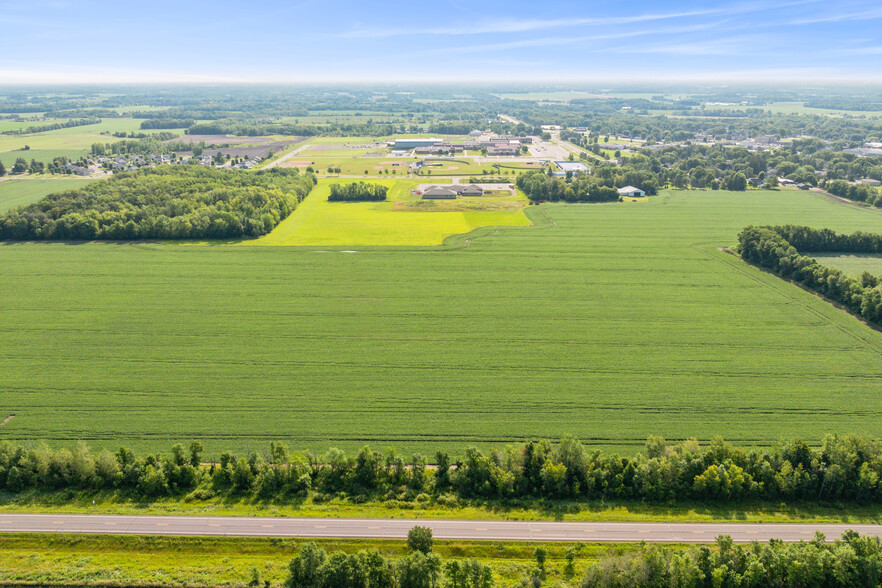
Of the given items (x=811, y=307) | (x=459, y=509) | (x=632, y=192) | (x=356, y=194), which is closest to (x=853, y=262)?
(x=811, y=307)

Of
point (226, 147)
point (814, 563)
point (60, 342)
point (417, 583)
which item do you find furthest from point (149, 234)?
point (226, 147)

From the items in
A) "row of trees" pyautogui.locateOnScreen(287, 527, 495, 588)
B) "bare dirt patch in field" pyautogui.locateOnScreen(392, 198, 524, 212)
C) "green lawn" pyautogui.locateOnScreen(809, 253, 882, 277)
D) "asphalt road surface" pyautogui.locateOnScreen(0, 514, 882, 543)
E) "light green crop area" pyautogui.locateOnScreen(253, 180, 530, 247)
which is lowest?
"asphalt road surface" pyautogui.locateOnScreen(0, 514, 882, 543)

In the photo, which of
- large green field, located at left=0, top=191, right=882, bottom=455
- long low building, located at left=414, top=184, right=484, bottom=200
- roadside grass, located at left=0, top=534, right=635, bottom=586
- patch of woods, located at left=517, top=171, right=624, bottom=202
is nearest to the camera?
roadside grass, located at left=0, top=534, right=635, bottom=586

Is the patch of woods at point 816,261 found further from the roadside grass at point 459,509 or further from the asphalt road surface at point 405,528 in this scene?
the asphalt road surface at point 405,528

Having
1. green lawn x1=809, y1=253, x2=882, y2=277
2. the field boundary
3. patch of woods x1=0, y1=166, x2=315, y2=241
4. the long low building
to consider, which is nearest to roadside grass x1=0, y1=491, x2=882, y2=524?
the field boundary

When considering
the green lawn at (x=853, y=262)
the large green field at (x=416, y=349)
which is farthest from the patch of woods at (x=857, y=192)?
the large green field at (x=416, y=349)

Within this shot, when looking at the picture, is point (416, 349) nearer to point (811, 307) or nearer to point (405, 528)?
point (405, 528)

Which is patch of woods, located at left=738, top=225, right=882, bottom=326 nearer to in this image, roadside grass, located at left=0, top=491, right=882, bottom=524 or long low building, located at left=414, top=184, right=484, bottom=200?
roadside grass, located at left=0, top=491, right=882, bottom=524
